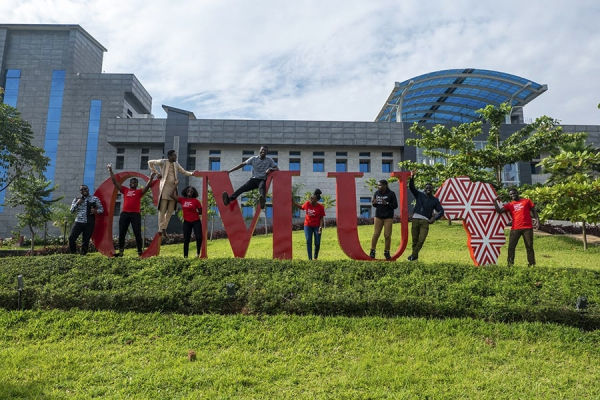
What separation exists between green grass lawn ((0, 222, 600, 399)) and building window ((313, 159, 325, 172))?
27587 millimetres

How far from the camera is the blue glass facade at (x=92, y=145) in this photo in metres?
32.2

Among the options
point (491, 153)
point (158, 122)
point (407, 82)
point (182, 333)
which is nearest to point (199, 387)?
point (182, 333)

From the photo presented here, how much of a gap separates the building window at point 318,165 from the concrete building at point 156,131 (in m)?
0.08

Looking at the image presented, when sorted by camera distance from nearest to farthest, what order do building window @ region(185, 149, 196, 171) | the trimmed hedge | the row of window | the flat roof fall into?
1. the trimmed hedge
2. building window @ region(185, 149, 196, 171)
3. the row of window
4. the flat roof

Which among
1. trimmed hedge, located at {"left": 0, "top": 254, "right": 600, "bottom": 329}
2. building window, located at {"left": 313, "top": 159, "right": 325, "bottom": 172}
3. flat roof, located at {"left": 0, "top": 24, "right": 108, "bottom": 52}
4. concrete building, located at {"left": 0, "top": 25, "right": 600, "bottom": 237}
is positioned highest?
flat roof, located at {"left": 0, "top": 24, "right": 108, "bottom": 52}

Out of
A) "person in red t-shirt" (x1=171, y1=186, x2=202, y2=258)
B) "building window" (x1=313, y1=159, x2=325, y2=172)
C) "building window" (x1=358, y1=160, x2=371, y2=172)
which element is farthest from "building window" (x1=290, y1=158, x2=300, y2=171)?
"person in red t-shirt" (x1=171, y1=186, x2=202, y2=258)

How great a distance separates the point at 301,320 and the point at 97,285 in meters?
3.23

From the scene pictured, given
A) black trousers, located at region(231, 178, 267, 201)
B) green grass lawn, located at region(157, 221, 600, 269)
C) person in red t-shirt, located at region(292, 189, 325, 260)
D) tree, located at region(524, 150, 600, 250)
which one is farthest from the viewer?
green grass lawn, located at region(157, 221, 600, 269)

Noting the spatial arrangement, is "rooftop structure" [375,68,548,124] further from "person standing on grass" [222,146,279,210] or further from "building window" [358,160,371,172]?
"person standing on grass" [222,146,279,210]

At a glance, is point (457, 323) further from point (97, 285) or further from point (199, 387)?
point (97, 285)

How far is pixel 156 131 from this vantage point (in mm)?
31578

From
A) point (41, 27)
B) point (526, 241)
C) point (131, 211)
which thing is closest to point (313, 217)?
point (131, 211)

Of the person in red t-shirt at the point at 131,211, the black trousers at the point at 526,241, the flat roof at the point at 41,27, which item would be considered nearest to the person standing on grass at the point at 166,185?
the person in red t-shirt at the point at 131,211

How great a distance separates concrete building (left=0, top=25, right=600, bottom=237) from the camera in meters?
31.5
